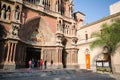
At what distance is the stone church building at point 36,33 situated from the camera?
632 inches

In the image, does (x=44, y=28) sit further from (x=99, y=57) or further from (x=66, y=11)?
(x=99, y=57)

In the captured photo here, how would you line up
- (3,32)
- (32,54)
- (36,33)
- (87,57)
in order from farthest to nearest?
1. (87,57)
2. (36,33)
3. (32,54)
4. (3,32)

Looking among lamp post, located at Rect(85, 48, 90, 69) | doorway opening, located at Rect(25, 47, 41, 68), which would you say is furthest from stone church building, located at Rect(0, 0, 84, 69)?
lamp post, located at Rect(85, 48, 90, 69)

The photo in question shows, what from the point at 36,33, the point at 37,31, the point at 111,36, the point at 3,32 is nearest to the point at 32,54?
the point at 36,33

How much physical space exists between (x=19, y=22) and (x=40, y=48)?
5.80 m

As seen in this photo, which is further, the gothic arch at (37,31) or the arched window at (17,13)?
the gothic arch at (37,31)

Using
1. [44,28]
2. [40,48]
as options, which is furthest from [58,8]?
[40,48]

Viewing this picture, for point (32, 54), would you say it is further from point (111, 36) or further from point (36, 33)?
point (111, 36)

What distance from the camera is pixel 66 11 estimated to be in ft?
86.4

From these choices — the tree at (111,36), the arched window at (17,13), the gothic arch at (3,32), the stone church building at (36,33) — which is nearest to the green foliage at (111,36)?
the tree at (111,36)

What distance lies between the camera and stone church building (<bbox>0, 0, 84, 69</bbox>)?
16.1 m

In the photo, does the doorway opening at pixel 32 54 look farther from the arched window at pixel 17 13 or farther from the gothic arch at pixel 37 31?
the arched window at pixel 17 13

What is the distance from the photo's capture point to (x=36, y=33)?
822 inches

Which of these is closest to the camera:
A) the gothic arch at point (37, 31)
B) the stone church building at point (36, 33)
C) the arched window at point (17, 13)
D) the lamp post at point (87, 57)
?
the stone church building at point (36, 33)
